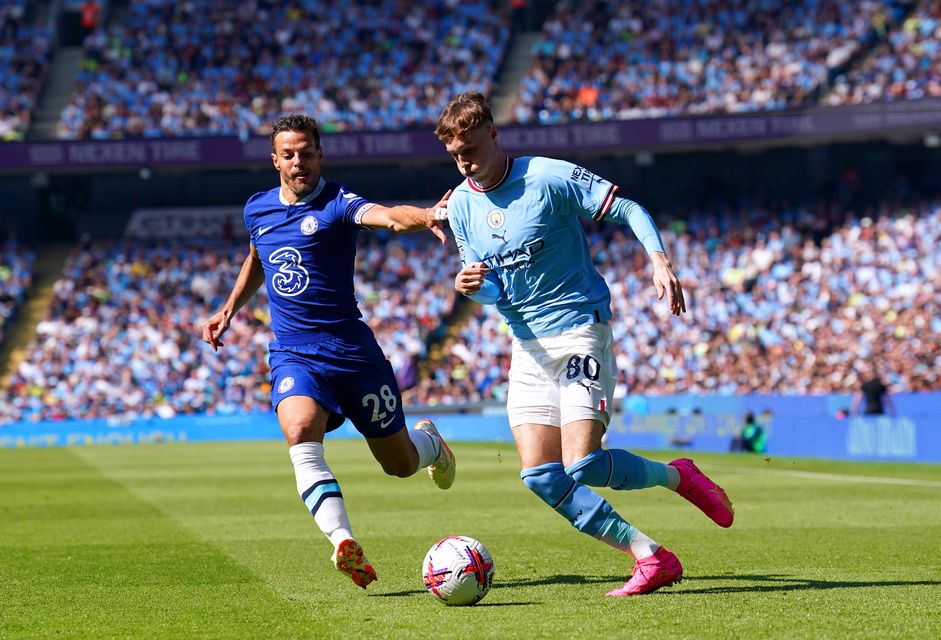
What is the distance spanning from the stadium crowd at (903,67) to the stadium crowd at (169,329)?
12.8m

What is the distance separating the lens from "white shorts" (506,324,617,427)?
23.5ft

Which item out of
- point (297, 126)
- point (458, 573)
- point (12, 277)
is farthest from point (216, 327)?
point (12, 277)

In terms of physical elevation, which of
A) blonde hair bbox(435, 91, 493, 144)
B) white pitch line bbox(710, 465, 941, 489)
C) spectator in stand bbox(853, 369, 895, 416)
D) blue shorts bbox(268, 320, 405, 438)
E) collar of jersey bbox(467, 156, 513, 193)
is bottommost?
white pitch line bbox(710, 465, 941, 489)

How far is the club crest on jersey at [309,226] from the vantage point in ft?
25.1

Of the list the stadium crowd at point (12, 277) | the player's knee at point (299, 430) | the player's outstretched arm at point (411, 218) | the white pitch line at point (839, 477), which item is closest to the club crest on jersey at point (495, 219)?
the player's outstretched arm at point (411, 218)

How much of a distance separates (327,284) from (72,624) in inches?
90.8

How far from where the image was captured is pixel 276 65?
44.1m

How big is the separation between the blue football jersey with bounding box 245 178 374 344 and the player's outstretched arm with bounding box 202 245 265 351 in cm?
51

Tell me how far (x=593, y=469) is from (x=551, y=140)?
3343 centimetres

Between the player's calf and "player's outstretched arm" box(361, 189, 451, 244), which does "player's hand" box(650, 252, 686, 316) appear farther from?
the player's calf

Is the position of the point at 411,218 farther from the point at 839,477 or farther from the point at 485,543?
the point at 839,477

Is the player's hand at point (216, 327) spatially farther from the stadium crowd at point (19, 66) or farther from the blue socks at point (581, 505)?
the stadium crowd at point (19, 66)

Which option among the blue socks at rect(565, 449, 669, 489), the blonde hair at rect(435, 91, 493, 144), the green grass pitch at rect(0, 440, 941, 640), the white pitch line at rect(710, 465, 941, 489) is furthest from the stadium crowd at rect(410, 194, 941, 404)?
the blonde hair at rect(435, 91, 493, 144)

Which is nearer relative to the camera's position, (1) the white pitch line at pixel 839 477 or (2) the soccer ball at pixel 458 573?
(2) the soccer ball at pixel 458 573
